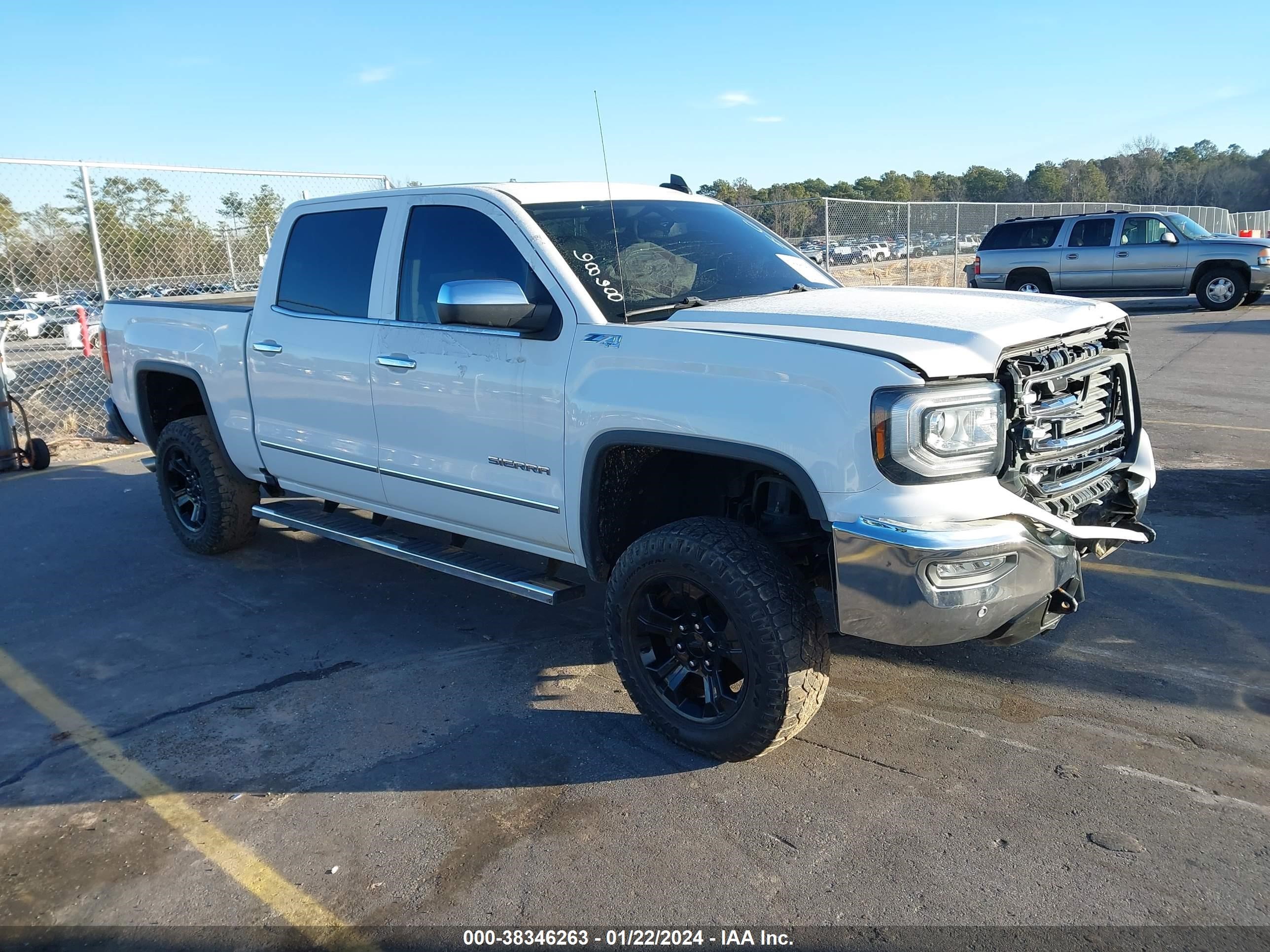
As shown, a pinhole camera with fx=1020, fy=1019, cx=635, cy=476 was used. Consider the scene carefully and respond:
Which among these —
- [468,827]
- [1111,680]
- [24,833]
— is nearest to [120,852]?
[24,833]

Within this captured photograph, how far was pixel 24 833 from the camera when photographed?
3.49 metres

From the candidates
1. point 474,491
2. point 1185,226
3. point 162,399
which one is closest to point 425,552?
point 474,491

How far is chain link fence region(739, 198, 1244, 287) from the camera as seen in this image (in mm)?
21156

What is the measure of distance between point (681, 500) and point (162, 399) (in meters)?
4.14

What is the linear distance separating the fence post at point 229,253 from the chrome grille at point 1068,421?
10.9m

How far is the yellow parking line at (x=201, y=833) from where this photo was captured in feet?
9.68

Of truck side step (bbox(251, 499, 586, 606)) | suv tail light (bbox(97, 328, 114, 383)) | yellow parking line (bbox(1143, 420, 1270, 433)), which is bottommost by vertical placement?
yellow parking line (bbox(1143, 420, 1270, 433))

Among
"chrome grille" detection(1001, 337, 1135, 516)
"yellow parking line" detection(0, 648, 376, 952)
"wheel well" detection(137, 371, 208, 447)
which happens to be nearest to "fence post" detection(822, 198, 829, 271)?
"wheel well" detection(137, 371, 208, 447)

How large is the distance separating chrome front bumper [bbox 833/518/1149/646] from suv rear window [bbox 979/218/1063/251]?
58.5 ft

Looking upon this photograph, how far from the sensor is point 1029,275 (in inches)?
768

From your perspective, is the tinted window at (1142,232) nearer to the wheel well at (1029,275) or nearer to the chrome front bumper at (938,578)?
the wheel well at (1029,275)

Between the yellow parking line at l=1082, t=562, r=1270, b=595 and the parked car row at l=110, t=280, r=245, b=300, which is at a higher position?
the parked car row at l=110, t=280, r=245, b=300

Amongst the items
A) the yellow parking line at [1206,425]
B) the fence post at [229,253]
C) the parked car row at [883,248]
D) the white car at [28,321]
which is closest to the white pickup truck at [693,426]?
the yellow parking line at [1206,425]

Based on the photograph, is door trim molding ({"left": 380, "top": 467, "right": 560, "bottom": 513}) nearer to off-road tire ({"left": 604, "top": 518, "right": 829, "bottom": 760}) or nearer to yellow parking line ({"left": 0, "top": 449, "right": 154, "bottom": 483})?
off-road tire ({"left": 604, "top": 518, "right": 829, "bottom": 760})
